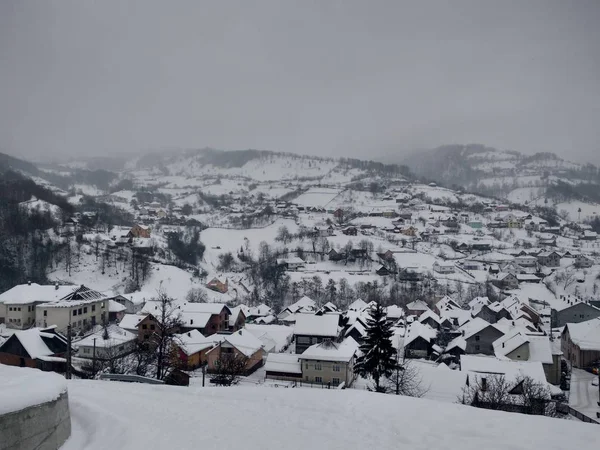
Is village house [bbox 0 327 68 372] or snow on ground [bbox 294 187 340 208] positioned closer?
village house [bbox 0 327 68 372]

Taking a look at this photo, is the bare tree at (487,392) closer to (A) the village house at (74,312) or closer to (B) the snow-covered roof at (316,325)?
(B) the snow-covered roof at (316,325)

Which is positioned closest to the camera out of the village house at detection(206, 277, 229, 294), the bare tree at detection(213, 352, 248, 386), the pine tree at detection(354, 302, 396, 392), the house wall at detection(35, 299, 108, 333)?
the pine tree at detection(354, 302, 396, 392)

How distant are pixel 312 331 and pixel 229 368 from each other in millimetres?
10170

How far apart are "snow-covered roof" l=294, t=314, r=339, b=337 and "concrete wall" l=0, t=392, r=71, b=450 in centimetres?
2347

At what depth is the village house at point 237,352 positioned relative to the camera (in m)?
23.8

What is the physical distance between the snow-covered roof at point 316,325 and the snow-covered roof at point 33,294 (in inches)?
698

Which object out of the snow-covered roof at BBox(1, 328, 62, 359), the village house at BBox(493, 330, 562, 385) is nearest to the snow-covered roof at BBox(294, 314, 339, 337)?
the village house at BBox(493, 330, 562, 385)

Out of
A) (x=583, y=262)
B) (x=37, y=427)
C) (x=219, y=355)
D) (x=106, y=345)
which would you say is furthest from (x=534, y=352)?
(x=583, y=262)

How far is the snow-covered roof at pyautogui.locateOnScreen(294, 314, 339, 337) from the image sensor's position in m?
28.7

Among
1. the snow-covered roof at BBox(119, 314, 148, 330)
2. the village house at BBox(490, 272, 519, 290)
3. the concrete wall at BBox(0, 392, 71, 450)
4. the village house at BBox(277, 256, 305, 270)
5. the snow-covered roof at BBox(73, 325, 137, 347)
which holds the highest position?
the concrete wall at BBox(0, 392, 71, 450)

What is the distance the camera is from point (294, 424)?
679 centimetres

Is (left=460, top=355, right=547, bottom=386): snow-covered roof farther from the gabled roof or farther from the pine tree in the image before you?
the gabled roof

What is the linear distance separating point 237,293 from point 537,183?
545 feet

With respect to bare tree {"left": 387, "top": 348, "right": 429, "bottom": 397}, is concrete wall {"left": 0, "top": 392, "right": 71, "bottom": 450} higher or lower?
higher
